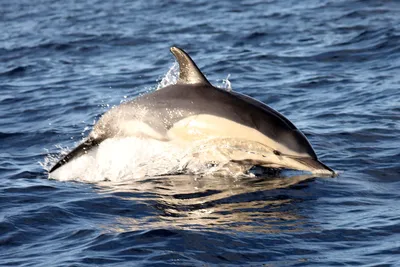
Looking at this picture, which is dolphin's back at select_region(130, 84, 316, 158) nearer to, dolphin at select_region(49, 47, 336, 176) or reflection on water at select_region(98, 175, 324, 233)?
dolphin at select_region(49, 47, 336, 176)

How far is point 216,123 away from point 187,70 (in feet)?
2.25

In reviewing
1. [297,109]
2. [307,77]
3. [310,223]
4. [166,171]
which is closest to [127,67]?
[307,77]

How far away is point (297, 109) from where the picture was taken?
47.3ft

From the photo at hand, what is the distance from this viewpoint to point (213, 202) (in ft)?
32.0

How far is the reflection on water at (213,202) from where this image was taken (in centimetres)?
894

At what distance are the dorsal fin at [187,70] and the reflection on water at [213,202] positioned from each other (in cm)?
113

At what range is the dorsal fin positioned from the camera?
10.4 metres

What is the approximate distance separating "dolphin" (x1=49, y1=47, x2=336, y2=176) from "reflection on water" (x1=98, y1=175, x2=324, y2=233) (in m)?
0.31

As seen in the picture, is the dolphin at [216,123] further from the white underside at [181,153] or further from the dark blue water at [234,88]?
the dark blue water at [234,88]

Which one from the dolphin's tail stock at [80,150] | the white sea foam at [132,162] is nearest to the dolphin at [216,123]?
the white sea foam at [132,162]

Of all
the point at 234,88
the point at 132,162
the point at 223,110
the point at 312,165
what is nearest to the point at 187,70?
the point at 223,110

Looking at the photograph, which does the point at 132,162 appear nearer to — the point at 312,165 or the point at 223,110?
the point at 223,110

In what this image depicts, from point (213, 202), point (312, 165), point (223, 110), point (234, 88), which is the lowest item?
point (234, 88)

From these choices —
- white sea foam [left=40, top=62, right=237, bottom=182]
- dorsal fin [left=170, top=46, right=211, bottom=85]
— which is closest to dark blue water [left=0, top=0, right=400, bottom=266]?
white sea foam [left=40, top=62, right=237, bottom=182]
